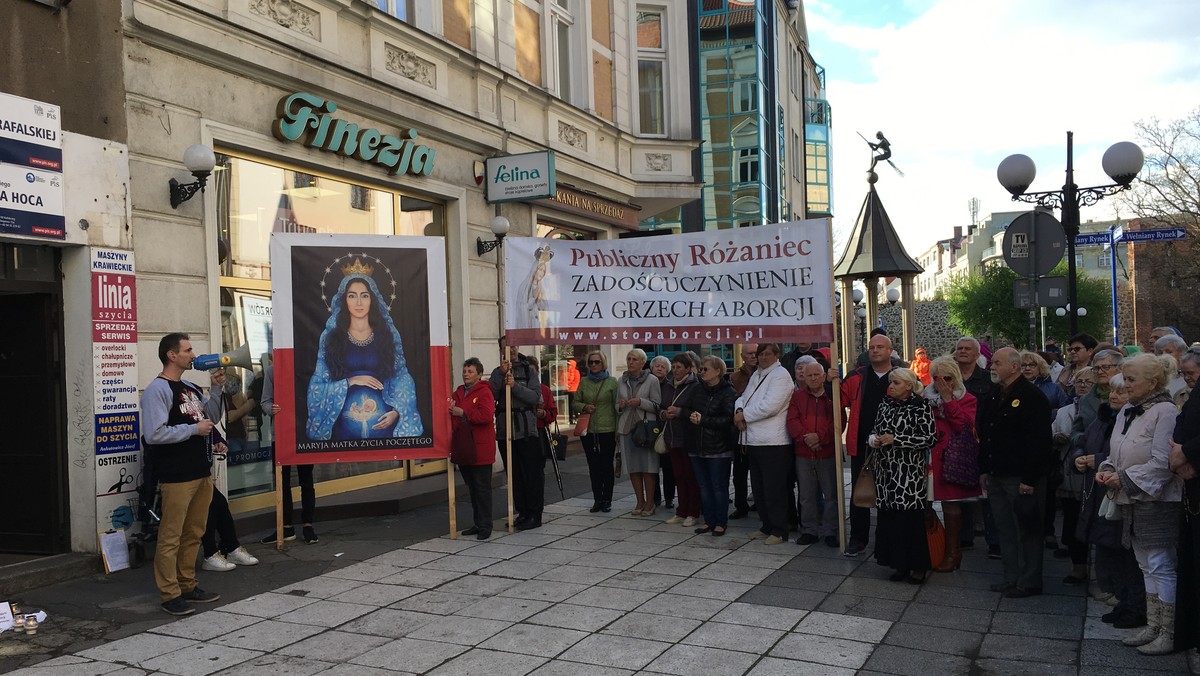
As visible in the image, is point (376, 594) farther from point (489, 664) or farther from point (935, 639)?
point (935, 639)

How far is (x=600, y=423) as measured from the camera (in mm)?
10141

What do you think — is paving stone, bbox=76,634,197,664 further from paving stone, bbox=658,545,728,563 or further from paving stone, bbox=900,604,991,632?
paving stone, bbox=900,604,991,632

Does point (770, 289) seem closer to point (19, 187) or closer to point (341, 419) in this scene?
point (341, 419)

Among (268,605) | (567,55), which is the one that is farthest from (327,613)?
(567,55)

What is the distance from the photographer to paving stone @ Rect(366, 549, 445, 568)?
25.6ft

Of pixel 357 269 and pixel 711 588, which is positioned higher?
pixel 357 269

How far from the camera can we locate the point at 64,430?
7.41 meters

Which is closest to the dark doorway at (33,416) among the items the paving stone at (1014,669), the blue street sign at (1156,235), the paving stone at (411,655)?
the paving stone at (411,655)

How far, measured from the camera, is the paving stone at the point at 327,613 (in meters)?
6.12

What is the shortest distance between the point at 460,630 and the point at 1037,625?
12.2ft

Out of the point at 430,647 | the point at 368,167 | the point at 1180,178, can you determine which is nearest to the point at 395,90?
the point at 368,167

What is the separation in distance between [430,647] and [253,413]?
16.7 feet

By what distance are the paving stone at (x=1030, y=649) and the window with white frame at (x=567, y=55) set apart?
1225cm

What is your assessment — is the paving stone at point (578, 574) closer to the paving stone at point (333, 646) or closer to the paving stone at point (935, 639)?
the paving stone at point (333, 646)
